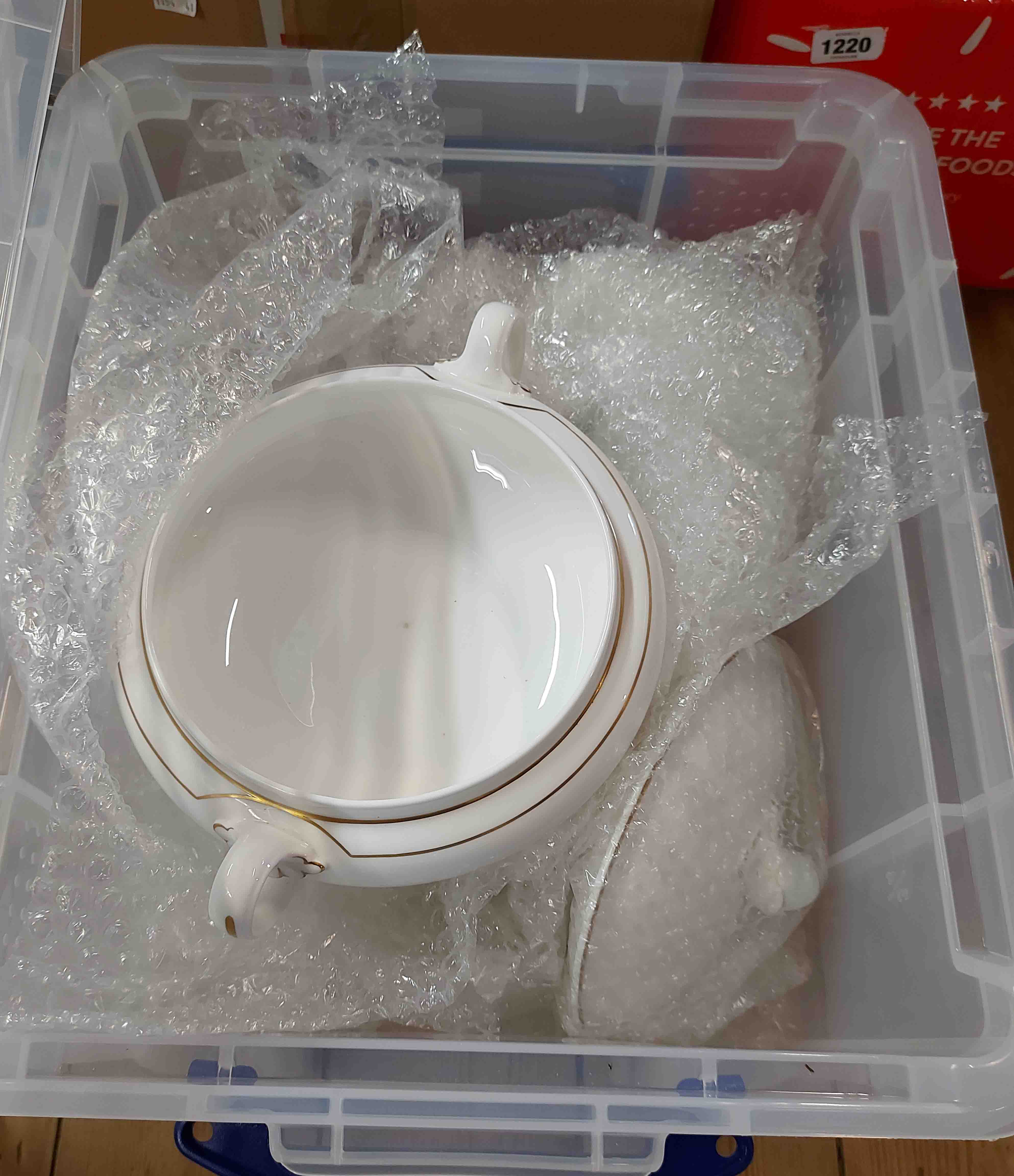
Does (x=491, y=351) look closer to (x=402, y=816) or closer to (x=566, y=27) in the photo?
(x=402, y=816)

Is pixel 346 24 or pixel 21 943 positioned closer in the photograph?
pixel 21 943

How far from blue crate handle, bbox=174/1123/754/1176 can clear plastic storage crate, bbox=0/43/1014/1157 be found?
43 millimetres

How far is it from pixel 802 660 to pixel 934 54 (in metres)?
0.40

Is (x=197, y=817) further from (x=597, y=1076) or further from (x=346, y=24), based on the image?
(x=346, y=24)

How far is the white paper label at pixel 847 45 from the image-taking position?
604 millimetres

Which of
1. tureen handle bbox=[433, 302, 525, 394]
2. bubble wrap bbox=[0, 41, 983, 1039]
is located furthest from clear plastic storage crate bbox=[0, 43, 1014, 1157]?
tureen handle bbox=[433, 302, 525, 394]

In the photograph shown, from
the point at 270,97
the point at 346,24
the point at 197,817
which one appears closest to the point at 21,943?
the point at 197,817

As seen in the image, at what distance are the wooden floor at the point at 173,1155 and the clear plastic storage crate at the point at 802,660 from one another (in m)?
0.11

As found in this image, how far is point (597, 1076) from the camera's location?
475 millimetres

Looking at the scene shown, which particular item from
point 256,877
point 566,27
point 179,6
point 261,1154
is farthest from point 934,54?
point 261,1154

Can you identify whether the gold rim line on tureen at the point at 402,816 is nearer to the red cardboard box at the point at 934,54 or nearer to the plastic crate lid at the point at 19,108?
the plastic crate lid at the point at 19,108

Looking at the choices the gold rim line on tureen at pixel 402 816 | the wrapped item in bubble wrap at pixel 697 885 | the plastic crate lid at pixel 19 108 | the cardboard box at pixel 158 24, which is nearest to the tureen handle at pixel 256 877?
the gold rim line on tureen at pixel 402 816

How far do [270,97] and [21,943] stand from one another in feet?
1.69

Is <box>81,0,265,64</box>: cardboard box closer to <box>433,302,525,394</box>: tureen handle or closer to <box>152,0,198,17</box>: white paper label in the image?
<box>152,0,198,17</box>: white paper label
